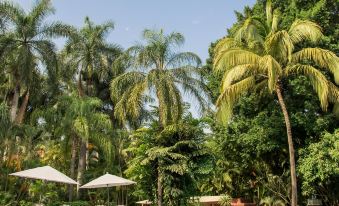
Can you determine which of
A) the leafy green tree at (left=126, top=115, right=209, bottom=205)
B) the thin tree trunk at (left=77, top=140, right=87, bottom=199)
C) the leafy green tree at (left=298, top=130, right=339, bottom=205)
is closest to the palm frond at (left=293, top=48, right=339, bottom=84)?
the leafy green tree at (left=298, top=130, right=339, bottom=205)

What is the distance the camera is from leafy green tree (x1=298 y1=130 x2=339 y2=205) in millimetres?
15375

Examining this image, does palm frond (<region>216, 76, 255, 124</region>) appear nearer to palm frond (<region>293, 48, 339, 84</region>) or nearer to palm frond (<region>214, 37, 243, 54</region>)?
palm frond (<region>214, 37, 243, 54</region>)

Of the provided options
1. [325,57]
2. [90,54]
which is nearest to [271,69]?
[325,57]

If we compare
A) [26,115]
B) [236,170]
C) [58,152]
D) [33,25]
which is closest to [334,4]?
[236,170]

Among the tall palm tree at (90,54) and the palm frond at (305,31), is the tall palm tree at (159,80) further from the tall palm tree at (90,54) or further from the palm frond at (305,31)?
the tall palm tree at (90,54)

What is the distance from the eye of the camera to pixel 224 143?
1911 cm

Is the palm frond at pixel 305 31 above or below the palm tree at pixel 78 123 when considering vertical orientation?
above

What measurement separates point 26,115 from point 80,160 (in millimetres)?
6598

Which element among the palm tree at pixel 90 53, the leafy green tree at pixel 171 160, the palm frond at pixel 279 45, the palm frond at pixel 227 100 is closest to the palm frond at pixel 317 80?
the palm frond at pixel 279 45

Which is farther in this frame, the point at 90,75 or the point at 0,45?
the point at 90,75

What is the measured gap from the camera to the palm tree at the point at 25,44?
1980 centimetres

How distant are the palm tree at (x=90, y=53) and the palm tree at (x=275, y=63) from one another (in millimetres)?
12149

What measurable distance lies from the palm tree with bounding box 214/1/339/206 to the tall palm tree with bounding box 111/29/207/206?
170 centimetres

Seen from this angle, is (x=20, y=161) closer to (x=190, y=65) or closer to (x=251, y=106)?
(x=190, y=65)
